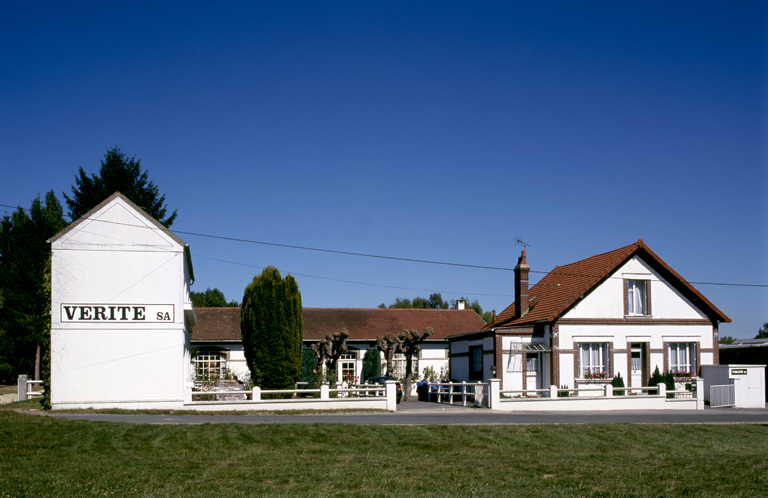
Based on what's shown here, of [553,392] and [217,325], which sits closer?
[553,392]

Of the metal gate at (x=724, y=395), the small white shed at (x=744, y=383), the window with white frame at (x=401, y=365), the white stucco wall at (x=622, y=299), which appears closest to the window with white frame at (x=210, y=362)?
the window with white frame at (x=401, y=365)

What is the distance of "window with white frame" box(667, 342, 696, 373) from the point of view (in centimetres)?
3238

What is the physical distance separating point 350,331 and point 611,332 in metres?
16.7

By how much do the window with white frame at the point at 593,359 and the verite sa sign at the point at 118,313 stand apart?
1761 centimetres

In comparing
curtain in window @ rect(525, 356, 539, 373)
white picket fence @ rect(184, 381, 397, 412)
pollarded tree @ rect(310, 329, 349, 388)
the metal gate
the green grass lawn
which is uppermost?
pollarded tree @ rect(310, 329, 349, 388)

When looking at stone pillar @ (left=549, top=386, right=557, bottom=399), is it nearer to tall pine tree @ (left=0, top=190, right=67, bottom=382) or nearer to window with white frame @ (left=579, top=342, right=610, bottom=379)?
window with white frame @ (left=579, top=342, right=610, bottom=379)

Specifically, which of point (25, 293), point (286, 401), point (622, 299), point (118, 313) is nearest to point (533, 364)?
point (622, 299)

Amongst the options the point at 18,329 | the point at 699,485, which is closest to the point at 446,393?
the point at 699,485

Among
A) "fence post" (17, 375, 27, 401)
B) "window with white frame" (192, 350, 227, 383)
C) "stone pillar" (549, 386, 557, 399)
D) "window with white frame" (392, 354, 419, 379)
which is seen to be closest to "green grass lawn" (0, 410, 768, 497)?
"stone pillar" (549, 386, 557, 399)

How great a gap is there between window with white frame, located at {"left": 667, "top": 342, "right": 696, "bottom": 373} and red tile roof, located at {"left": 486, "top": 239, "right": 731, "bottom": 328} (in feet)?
Answer: 6.09

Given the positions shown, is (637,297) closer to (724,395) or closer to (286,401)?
(724,395)

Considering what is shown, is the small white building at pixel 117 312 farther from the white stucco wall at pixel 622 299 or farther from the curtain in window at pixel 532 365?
the white stucco wall at pixel 622 299

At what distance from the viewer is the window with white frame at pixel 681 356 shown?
32.4 metres

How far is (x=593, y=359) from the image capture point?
3188 centimetres
